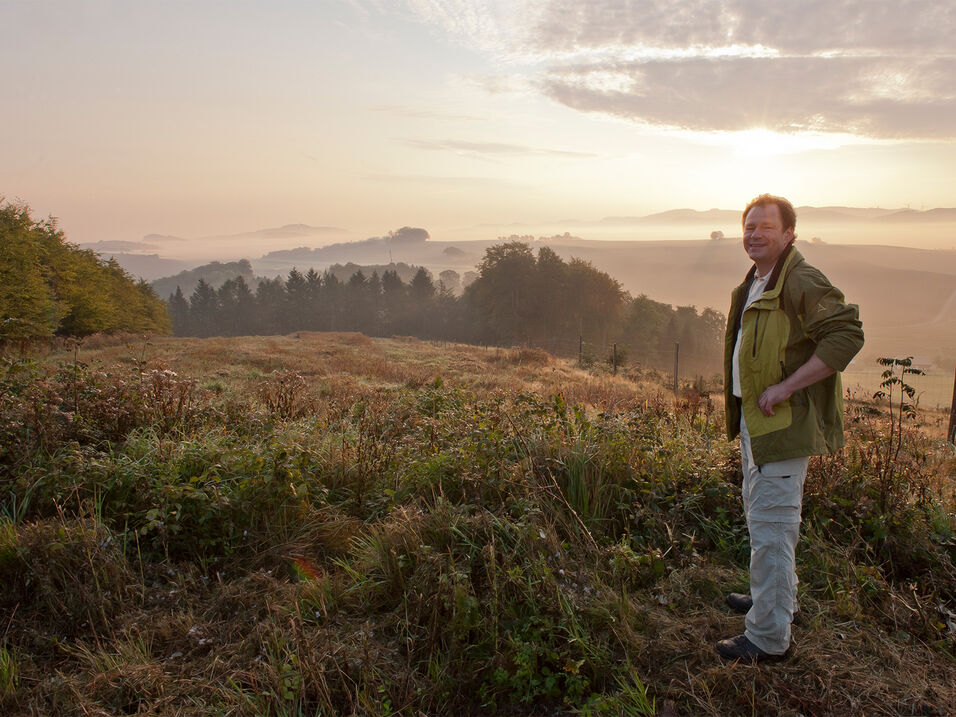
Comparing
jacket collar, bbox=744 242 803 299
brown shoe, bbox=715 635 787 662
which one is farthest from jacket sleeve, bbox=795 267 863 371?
brown shoe, bbox=715 635 787 662

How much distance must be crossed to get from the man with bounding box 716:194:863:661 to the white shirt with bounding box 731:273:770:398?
4cm

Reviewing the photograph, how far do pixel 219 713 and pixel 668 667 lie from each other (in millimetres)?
2364

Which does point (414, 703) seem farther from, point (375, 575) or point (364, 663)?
point (375, 575)

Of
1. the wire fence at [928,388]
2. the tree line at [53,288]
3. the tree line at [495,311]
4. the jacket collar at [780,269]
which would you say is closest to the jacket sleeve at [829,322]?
A: the jacket collar at [780,269]

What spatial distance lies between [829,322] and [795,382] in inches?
14.0

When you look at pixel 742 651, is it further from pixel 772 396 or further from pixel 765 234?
A: pixel 765 234

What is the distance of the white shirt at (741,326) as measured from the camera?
10.5ft

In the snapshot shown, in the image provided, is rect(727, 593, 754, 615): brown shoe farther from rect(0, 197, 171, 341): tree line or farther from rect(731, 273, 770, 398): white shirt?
rect(0, 197, 171, 341): tree line

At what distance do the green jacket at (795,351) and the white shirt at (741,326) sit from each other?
0.26 feet

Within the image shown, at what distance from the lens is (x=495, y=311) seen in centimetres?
6156

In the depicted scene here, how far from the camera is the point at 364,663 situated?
289cm

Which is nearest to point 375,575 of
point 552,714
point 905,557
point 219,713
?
point 219,713

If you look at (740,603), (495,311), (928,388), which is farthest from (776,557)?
(928,388)

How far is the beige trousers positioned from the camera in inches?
114
